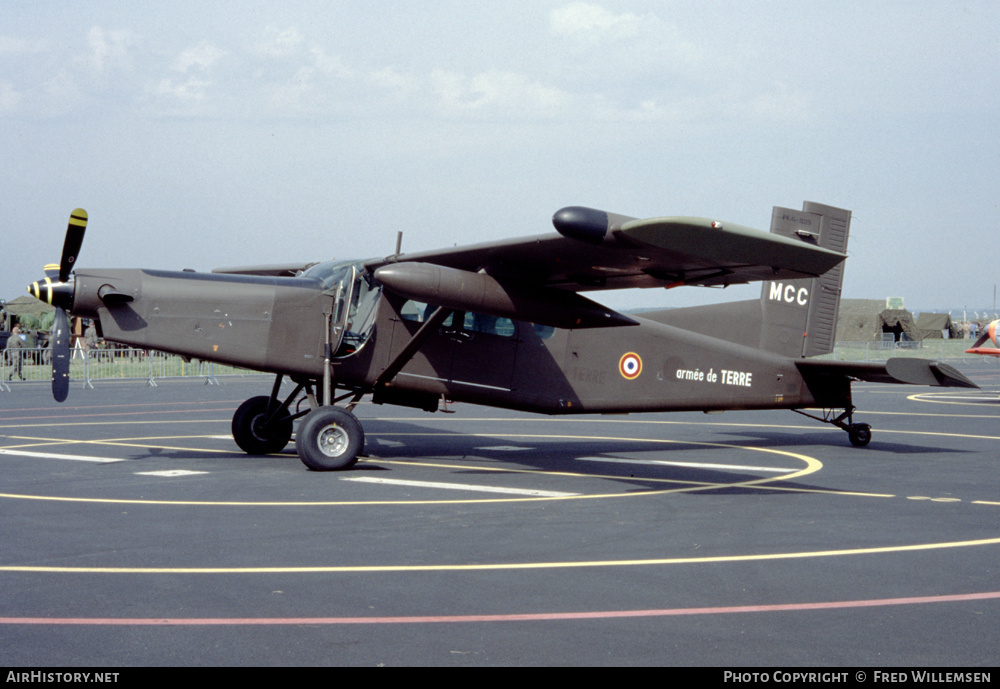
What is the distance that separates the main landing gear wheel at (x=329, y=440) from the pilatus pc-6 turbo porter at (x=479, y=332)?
18 millimetres

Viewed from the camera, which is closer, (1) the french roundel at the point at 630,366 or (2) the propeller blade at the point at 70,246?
(2) the propeller blade at the point at 70,246

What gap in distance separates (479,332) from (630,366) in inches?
95.8

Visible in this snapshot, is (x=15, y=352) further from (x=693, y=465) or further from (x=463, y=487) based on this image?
(x=693, y=465)

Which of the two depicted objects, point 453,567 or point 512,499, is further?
point 512,499

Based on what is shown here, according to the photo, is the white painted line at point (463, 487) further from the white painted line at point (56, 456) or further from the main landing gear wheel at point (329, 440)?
the white painted line at point (56, 456)

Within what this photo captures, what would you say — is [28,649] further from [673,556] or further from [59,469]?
[59,469]

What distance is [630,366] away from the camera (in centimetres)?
1386

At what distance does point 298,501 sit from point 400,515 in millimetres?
1343

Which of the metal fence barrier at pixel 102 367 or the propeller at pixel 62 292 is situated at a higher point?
the propeller at pixel 62 292

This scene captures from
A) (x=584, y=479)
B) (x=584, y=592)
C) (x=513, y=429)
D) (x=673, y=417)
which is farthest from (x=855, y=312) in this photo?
(x=584, y=592)

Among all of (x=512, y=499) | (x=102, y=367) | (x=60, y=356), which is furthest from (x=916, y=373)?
(x=102, y=367)

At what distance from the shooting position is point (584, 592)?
6.24 m

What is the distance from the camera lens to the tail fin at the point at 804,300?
15258 millimetres

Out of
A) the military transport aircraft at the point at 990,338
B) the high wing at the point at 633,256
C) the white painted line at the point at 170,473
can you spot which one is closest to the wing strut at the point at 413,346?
the high wing at the point at 633,256
